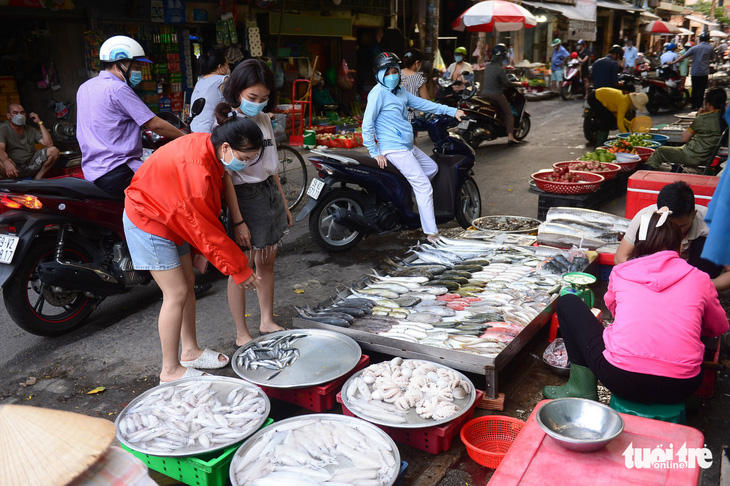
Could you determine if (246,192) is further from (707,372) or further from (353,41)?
(353,41)

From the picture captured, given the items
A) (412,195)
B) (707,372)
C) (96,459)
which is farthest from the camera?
(412,195)

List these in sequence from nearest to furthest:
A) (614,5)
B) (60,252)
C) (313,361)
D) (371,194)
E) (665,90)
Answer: (313,361) < (60,252) < (371,194) < (665,90) < (614,5)

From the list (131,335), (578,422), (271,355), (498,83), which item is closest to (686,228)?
(578,422)

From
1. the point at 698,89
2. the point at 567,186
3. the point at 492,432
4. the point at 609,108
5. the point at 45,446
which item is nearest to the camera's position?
the point at 45,446

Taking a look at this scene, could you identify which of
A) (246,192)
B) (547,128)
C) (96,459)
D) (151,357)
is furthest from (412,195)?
(547,128)

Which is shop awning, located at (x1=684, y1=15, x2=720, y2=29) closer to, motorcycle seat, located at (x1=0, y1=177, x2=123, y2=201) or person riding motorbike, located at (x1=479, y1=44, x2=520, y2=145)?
person riding motorbike, located at (x1=479, y1=44, x2=520, y2=145)

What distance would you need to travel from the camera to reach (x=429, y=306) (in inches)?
168

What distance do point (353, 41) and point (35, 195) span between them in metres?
12.1

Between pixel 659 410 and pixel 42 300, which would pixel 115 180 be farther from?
pixel 659 410

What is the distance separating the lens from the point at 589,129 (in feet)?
38.2

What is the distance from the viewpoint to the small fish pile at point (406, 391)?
10.1ft

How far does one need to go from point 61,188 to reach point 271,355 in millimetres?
2106

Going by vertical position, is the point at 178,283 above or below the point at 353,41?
below

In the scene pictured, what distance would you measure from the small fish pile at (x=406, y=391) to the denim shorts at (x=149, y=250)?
126 cm
